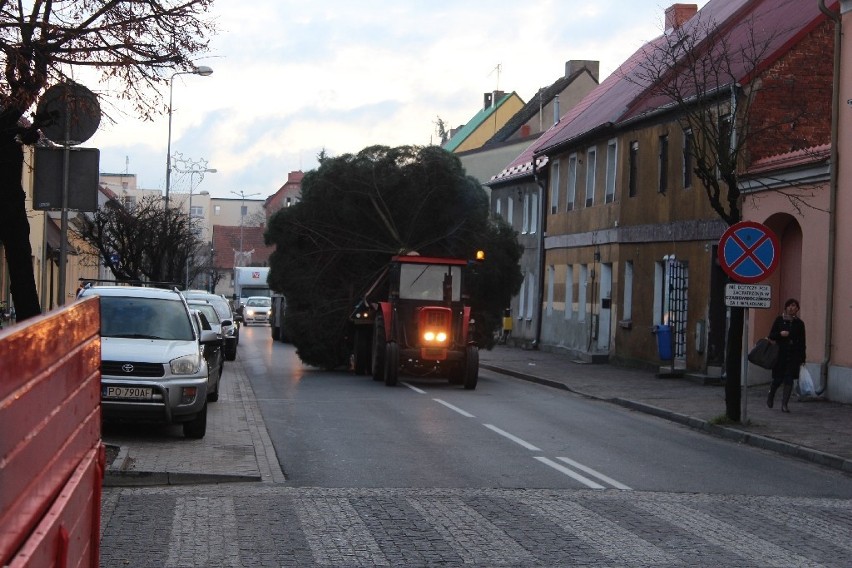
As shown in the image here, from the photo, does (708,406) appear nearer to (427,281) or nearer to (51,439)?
(427,281)

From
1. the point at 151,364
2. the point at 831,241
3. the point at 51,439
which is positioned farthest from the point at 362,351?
the point at 51,439

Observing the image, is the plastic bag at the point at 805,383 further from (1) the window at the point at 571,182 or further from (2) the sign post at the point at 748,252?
(1) the window at the point at 571,182

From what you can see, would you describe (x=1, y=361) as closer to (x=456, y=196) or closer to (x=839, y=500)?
(x=839, y=500)

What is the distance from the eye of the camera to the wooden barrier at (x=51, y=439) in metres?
2.46

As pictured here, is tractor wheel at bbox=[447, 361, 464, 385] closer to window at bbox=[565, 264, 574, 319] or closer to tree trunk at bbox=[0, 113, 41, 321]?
tree trunk at bbox=[0, 113, 41, 321]

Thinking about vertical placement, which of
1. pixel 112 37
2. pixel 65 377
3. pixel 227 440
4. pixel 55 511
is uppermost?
pixel 112 37

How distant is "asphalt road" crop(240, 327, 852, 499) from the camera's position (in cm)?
1177

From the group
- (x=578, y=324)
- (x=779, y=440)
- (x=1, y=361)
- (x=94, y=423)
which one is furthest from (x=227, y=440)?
(x=578, y=324)

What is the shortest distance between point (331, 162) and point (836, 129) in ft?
37.8

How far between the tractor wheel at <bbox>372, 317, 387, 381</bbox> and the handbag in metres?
8.41

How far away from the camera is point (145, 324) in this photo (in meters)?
14.9

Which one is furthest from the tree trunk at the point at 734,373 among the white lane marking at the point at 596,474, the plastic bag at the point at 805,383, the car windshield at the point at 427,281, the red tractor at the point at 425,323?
the car windshield at the point at 427,281

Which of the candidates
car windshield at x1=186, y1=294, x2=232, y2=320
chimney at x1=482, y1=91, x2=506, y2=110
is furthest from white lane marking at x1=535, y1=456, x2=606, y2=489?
chimney at x1=482, y1=91, x2=506, y2=110

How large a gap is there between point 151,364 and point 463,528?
5835 millimetres
